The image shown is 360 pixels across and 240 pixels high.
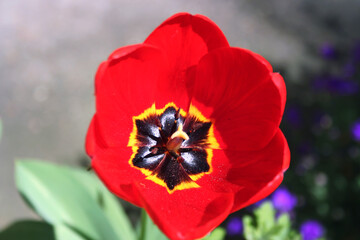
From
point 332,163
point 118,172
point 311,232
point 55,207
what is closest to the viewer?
point 118,172

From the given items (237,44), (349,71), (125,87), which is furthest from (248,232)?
(237,44)

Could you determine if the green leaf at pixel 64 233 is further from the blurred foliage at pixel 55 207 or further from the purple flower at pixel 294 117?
the purple flower at pixel 294 117

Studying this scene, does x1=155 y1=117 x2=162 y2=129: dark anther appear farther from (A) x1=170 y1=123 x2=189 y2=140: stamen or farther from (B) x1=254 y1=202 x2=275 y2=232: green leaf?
(B) x1=254 y1=202 x2=275 y2=232: green leaf

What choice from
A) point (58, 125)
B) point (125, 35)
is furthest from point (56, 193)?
point (125, 35)

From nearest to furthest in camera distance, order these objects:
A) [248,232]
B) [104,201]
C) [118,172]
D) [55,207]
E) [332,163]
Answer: [118,172], [248,232], [55,207], [104,201], [332,163]

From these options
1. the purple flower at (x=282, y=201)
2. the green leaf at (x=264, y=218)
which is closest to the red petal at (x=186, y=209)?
the green leaf at (x=264, y=218)

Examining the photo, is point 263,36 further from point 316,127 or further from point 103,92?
point 103,92

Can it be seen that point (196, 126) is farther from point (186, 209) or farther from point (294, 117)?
point (294, 117)
